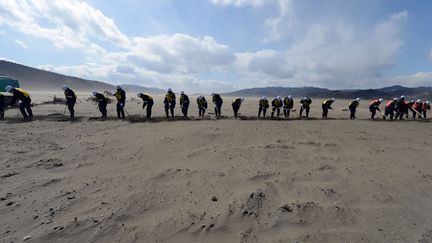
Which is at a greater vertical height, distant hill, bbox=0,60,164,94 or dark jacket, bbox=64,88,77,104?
distant hill, bbox=0,60,164,94

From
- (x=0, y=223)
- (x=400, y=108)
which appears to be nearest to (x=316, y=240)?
(x=0, y=223)

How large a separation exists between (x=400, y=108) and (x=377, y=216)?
56.1 feet

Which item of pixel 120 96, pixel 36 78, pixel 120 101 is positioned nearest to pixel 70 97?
pixel 120 96

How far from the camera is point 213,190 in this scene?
5578 millimetres

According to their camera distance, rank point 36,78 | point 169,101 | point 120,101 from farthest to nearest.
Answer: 1. point 36,78
2. point 169,101
3. point 120,101

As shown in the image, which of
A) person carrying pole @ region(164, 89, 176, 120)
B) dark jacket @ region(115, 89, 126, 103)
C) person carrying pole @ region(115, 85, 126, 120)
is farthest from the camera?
person carrying pole @ region(164, 89, 176, 120)

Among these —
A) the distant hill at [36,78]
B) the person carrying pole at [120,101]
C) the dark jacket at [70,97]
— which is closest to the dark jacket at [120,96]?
the person carrying pole at [120,101]

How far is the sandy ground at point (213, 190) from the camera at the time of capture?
14.2 feet

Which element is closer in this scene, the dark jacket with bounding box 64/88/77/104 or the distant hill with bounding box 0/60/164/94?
the dark jacket with bounding box 64/88/77/104

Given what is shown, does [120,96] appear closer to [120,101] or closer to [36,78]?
[120,101]

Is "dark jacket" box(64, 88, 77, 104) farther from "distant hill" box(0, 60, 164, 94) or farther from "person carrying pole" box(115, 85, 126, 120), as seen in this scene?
"distant hill" box(0, 60, 164, 94)

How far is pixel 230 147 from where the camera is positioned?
8602 millimetres

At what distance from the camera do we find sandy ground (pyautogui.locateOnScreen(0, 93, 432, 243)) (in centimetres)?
433

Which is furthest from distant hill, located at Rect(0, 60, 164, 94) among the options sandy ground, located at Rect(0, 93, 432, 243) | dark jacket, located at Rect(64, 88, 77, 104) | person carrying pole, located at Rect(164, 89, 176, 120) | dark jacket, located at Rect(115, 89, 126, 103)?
sandy ground, located at Rect(0, 93, 432, 243)
